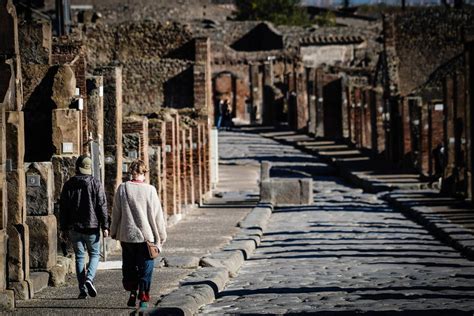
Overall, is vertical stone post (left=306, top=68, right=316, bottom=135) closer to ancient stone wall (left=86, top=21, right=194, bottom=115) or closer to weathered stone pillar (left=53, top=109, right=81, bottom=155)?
ancient stone wall (left=86, top=21, right=194, bottom=115)

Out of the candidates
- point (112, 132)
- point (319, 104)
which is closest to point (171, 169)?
point (112, 132)

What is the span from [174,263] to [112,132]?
2.81 meters

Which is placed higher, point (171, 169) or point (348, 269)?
point (171, 169)

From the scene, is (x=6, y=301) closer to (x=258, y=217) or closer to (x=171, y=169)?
(x=171, y=169)

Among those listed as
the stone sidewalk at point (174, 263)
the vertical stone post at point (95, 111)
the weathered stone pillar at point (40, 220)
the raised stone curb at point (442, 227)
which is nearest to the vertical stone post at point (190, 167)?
the stone sidewalk at point (174, 263)

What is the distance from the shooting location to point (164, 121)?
92.6 ft

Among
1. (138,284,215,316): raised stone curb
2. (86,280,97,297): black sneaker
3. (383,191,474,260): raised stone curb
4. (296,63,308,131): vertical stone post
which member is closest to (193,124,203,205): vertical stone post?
(383,191,474,260): raised stone curb

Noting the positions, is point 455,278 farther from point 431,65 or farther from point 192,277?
point 431,65

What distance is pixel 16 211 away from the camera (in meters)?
15.7

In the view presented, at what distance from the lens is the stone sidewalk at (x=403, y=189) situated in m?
24.9

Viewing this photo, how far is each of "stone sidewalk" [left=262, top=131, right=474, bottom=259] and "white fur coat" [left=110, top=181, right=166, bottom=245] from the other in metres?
7.01

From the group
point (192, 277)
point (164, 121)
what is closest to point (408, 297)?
point (192, 277)

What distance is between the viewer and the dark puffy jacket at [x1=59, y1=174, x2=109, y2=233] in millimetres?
16422

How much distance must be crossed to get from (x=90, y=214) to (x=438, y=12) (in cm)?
6793
